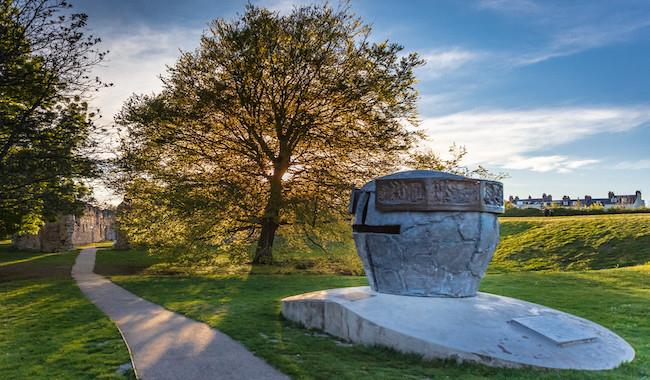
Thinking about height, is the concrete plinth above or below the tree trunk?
below

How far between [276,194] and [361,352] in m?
14.8

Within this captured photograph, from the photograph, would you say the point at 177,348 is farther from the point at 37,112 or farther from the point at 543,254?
the point at 543,254

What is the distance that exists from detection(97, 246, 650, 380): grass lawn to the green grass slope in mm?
4212

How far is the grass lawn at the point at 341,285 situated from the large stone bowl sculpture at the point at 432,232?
6.33 ft

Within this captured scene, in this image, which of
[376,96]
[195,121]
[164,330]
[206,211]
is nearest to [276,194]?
[206,211]

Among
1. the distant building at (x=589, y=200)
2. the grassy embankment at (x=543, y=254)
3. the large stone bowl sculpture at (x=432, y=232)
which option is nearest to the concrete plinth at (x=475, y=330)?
the large stone bowl sculpture at (x=432, y=232)

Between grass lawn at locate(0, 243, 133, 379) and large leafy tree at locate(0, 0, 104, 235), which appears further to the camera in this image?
large leafy tree at locate(0, 0, 104, 235)

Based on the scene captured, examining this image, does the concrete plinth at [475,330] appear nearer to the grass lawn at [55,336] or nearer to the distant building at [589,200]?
the grass lawn at [55,336]

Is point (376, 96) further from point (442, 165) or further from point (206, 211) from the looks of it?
point (206, 211)

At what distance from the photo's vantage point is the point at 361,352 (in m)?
8.27

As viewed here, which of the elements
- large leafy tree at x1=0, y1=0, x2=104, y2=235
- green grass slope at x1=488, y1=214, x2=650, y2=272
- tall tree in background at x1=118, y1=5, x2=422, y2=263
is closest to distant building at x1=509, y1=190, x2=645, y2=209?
green grass slope at x1=488, y1=214, x2=650, y2=272

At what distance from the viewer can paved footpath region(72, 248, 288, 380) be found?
7043 millimetres

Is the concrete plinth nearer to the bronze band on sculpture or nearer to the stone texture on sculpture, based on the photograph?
the stone texture on sculpture

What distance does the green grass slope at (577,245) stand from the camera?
24.1 meters
